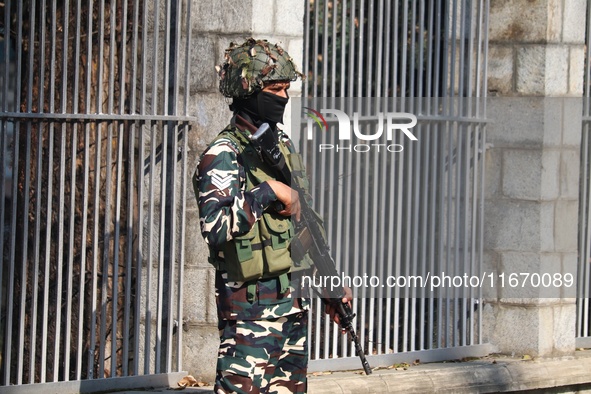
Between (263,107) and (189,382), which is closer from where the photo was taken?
(263,107)

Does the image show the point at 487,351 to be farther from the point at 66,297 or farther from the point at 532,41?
the point at 66,297

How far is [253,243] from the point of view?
488 cm

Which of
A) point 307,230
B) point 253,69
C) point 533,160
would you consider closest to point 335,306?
point 307,230

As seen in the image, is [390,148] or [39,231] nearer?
[39,231]

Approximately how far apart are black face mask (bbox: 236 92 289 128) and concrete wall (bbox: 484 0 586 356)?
331 cm

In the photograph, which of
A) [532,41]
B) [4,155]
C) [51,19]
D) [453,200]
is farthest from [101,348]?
[532,41]

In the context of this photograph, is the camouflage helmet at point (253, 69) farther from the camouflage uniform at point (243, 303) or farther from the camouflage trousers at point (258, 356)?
the camouflage trousers at point (258, 356)

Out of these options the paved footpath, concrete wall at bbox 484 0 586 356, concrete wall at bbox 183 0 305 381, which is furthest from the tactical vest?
concrete wall at bbox 484 0 586 356

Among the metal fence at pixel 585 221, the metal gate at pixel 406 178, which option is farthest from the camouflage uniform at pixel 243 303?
the metal fence at pixel 585 221

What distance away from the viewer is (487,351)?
8.09m

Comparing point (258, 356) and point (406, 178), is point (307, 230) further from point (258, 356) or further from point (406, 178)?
point (406, 178)

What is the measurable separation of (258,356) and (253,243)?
0.43 metres

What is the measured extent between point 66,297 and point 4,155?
78cm

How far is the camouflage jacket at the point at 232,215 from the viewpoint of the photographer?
471 centimetres
